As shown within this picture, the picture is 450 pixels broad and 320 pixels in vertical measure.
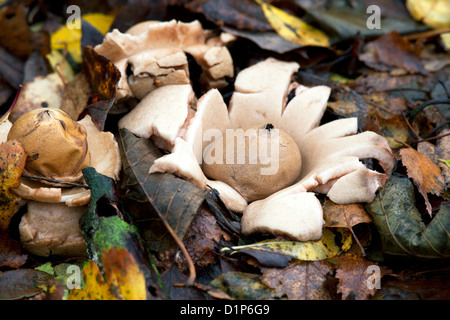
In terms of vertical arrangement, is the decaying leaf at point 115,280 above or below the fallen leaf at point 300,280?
above

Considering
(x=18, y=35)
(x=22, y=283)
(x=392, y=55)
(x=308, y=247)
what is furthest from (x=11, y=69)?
(x=392, y=55)

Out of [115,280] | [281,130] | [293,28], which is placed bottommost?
[115,280]

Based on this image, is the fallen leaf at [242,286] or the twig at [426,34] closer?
the fallen leaf at [242,286]

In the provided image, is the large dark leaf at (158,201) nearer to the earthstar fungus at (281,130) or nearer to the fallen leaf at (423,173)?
the earthstar fungus at (281,130)

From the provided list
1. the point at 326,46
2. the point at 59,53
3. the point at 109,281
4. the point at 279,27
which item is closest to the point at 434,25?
the point at 326,46

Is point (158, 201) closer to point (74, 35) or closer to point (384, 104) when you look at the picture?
point (384, 104)

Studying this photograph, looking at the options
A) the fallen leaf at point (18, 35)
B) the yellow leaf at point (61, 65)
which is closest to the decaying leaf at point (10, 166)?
the yellow leaf at point (61, 65)

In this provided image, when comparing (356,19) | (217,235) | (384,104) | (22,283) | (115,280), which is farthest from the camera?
(356,19)

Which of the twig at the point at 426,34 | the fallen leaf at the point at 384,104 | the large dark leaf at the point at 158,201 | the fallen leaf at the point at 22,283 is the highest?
the twig at the point at 426,34
